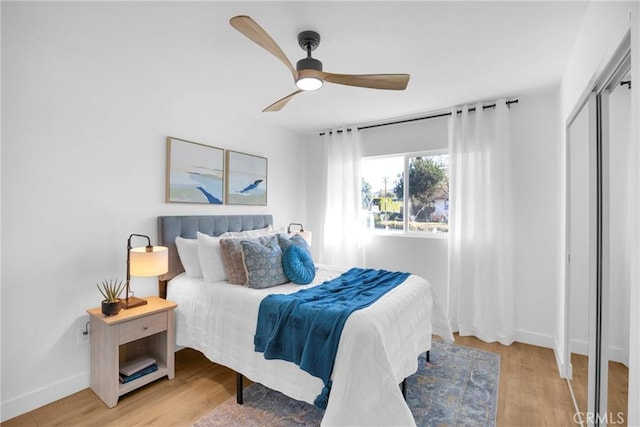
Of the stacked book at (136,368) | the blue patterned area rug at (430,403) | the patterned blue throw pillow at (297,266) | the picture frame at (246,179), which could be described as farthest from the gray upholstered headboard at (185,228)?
the blue patterned area rug at (430,403)

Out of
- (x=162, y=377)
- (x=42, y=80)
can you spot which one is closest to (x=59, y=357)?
(x=162, y=377)

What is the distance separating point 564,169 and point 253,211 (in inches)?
128

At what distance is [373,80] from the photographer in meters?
2.11

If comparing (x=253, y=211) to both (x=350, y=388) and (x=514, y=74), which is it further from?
(x=514, y=74)

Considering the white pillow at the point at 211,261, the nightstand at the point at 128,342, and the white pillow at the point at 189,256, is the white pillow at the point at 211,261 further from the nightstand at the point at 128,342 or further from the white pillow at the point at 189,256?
the nightstand at the point at 128,342

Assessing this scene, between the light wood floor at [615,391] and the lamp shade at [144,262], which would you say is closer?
the light wood floor at [615,391]

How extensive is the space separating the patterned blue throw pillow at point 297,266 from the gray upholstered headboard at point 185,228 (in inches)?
41.9

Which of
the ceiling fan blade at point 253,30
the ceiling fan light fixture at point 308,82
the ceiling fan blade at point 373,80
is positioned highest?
the ceiling fan blade at point 253,30

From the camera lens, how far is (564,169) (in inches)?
103

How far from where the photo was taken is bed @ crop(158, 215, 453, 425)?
5.47 ft

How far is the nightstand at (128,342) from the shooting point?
225 cm

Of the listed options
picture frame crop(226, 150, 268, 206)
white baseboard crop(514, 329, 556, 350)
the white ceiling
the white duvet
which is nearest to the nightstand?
the white duvet

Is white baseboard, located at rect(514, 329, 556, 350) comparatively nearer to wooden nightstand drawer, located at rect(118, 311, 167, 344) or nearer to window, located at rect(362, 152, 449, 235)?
window, located at rect(362, 152, 449, 235)

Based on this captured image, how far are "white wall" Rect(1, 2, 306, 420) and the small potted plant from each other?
2.4 inches
